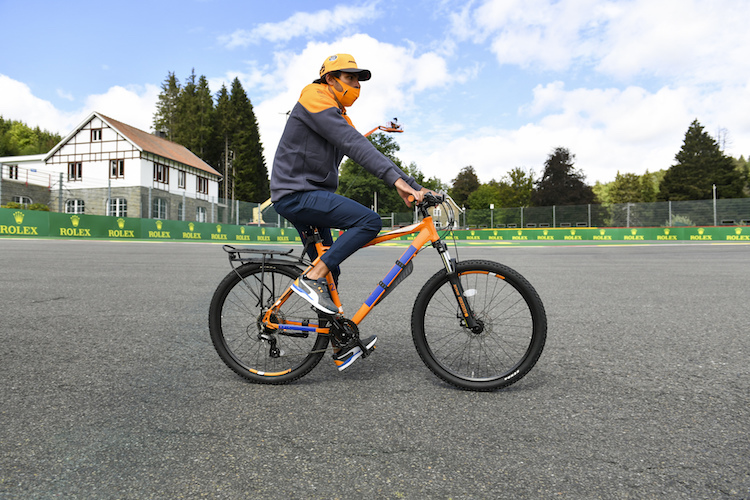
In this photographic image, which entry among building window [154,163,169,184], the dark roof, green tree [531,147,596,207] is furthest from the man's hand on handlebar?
green tree [531,147,596,207]

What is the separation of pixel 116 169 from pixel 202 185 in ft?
34.9

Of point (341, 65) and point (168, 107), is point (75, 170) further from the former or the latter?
point (341, 65)

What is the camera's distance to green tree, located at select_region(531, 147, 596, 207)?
6712 cm

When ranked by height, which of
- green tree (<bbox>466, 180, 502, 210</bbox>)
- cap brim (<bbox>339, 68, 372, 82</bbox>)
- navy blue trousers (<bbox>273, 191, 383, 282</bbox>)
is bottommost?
navy blue trousers (<bbox>273, 191, 383, 282</bbox>)

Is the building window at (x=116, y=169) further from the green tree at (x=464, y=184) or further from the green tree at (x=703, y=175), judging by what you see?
the green tree at (x=703, y=175)

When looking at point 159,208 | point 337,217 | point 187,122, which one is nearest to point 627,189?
point 187,122

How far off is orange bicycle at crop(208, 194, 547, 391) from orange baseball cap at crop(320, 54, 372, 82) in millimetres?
895

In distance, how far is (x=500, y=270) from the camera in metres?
3.27

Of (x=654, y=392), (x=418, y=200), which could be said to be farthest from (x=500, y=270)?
(x=654, y=392)

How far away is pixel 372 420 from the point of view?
272 cm

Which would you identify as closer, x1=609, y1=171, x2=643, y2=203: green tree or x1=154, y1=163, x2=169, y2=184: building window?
x1=154, y1=163, x2=169, y2=184: building window

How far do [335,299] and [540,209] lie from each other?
4634 cm

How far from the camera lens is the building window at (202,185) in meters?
55.1

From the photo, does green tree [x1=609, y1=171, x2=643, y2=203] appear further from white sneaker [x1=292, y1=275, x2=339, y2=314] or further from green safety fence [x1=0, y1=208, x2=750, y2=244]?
white sneaker [x1=292, y1=275, x2=339, y2=314]
